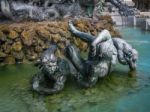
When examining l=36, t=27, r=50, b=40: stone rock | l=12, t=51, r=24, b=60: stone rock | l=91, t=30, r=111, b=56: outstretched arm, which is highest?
l=91, t=30, r=111, b=56: outstretched arm

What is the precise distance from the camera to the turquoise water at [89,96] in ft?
25.2

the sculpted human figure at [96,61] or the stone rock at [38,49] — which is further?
the stone rock at [38,49]

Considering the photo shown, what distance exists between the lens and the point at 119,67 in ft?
33.9

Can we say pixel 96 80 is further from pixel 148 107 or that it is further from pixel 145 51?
pixel 145 51

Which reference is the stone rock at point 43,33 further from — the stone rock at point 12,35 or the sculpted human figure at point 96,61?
the sculpted human figure at point 96,61

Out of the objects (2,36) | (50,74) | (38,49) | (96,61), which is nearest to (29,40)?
(38,49)

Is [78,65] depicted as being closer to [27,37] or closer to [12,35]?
[27,37]

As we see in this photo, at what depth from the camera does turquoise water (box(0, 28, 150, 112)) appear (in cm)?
769

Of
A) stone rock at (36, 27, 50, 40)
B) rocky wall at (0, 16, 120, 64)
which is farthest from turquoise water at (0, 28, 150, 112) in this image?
stone rock at (36, 27, 50, 40)

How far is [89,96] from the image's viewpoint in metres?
8.22

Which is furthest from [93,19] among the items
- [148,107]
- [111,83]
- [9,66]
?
[148,107]

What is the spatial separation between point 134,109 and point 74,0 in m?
10.1

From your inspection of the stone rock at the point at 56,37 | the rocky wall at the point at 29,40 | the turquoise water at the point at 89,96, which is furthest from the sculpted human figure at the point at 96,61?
the stone rock at the point at 56,37

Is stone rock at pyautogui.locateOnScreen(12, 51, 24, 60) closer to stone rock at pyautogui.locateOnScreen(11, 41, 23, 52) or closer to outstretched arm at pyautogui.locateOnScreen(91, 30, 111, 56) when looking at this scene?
stone rock at pyautogui.locateOnScreen(11, 41, 23, 52)
